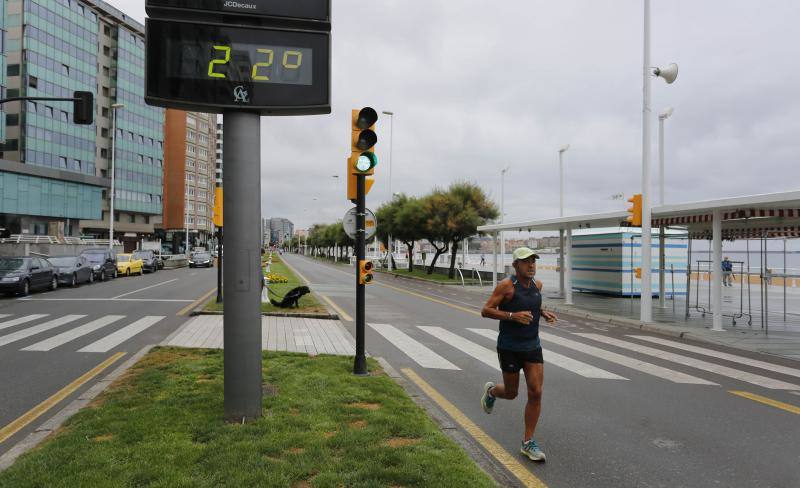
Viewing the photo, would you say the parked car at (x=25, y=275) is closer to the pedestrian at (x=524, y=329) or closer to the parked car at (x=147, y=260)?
the parked car at (x=147, y=260)

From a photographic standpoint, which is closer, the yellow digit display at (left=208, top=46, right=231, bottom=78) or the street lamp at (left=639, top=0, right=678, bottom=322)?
the yellow digit display at (left=208, top=46, right=231, bottom=78)

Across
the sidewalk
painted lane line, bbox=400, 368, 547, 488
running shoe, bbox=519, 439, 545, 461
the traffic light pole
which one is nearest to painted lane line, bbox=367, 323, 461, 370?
the sidewalk

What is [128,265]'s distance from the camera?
3422 cm

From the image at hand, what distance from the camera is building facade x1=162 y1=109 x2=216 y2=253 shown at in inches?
3679

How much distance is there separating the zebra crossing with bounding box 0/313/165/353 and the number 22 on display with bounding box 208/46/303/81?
6297 mm

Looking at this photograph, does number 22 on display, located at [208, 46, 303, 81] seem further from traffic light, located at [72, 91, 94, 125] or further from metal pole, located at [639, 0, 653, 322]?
metal pole, located at [639, 0, 653, 322]

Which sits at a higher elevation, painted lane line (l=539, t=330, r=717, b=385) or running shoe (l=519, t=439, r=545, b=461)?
running shoe (l=519, t=439, r=545, b=461)

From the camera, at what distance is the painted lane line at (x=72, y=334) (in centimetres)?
938

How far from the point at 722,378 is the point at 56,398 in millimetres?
8827

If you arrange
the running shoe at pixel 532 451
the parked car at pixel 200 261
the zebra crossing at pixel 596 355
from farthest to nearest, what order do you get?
the parked car at pixel 200 261
the zebra crossing at pixel 596 355
the running shoe at pixel 532 451

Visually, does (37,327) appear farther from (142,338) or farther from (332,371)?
(332,371)

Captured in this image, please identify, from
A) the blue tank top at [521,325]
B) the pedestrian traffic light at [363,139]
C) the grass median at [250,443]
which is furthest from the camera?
the pedestrian traffic light at [363,139]

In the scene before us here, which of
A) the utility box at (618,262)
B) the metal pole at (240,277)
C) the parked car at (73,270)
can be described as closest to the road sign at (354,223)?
the metal pole at (240,277)

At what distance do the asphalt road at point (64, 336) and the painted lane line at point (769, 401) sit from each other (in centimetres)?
798
